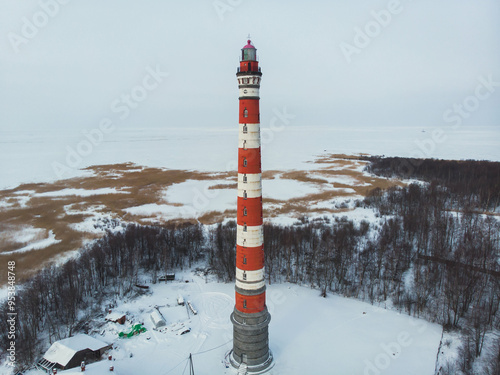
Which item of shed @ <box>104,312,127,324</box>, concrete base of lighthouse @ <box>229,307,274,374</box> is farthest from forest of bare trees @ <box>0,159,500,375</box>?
concrete base of lighthouse @ <box>229,307,274,374</box>

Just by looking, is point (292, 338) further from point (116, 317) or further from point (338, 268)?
point (116, 317)

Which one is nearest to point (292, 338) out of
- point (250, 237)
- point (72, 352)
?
point (250, 237)

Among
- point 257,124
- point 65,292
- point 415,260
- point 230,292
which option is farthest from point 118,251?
point 415,260

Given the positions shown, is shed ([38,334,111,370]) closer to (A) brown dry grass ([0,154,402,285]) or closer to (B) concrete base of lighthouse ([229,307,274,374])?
(B) concrete base of lighthouse ([229,307,274,374])

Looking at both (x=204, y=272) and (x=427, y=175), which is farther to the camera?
(x=427, y=175)

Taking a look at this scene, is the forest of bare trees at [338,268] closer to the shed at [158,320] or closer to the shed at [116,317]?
the shed at [116,317]

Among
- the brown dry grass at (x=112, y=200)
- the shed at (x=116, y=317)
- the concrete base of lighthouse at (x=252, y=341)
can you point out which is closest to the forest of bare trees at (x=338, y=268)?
the shed at (x=116, y=317)

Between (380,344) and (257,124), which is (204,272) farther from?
(257,124)
